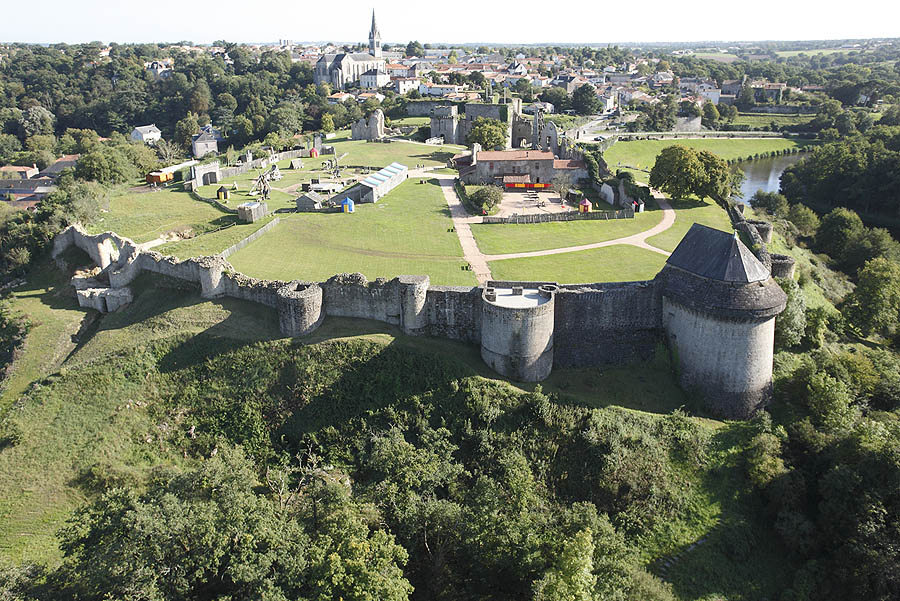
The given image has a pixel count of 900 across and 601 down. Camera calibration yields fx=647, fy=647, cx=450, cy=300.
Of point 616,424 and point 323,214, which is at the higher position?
point 323,214

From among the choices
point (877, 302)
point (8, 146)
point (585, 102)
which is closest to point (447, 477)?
point (877, 302)

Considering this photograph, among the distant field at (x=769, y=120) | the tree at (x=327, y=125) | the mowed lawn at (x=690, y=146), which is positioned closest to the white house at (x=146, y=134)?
the tree at (x=327, y=125)

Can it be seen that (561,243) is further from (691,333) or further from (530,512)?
(530,512)

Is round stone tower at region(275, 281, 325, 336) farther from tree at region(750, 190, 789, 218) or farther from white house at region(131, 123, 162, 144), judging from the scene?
white house at region(131, 123, 162, 144)

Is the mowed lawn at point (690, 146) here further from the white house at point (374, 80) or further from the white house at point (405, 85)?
the white house at point (374, 80)

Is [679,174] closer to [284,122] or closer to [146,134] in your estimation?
[284,122]

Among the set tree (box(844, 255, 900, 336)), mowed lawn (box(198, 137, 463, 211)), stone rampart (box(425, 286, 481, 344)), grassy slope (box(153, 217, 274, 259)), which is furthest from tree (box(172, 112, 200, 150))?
tree (box(844, 255, 900, 336))

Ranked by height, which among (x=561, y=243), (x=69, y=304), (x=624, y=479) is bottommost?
(x=624, y=479)

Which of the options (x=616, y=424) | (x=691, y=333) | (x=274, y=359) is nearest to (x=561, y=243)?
(x=691, y=333)
